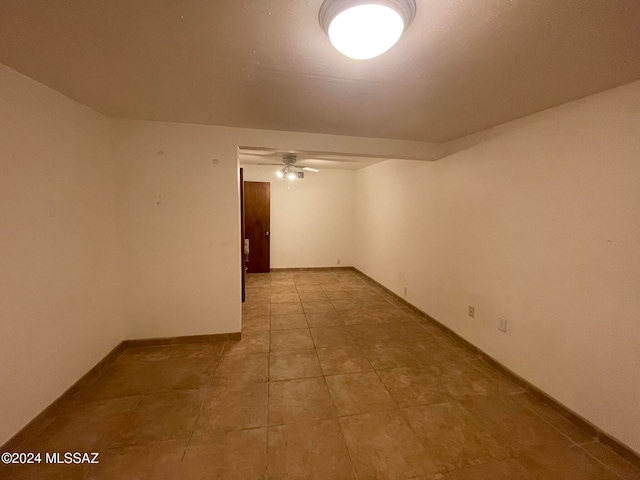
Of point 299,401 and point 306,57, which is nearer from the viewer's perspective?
point 306,57

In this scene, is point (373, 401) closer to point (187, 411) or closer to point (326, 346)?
point (326, 346)

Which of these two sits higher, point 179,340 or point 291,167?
point 291,167

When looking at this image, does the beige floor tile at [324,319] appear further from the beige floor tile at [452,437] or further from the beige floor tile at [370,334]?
the beige floor tile at [452,437]

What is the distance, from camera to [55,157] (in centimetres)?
188

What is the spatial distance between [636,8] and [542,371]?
2338 mm

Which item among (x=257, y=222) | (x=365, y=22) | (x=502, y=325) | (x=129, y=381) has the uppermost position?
(x=365, y=22)

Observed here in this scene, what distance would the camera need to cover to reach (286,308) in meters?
4.00

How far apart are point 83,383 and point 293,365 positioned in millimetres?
1779

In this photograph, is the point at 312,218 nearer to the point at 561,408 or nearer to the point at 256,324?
the point at 256,324

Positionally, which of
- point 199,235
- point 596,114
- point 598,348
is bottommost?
point 598,348

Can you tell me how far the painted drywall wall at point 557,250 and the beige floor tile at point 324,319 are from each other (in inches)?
56.3

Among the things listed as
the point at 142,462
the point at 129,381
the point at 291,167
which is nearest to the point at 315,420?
the point at 142,462

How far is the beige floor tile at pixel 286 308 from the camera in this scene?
383 cm

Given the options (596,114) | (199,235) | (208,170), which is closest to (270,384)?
(199,235)
